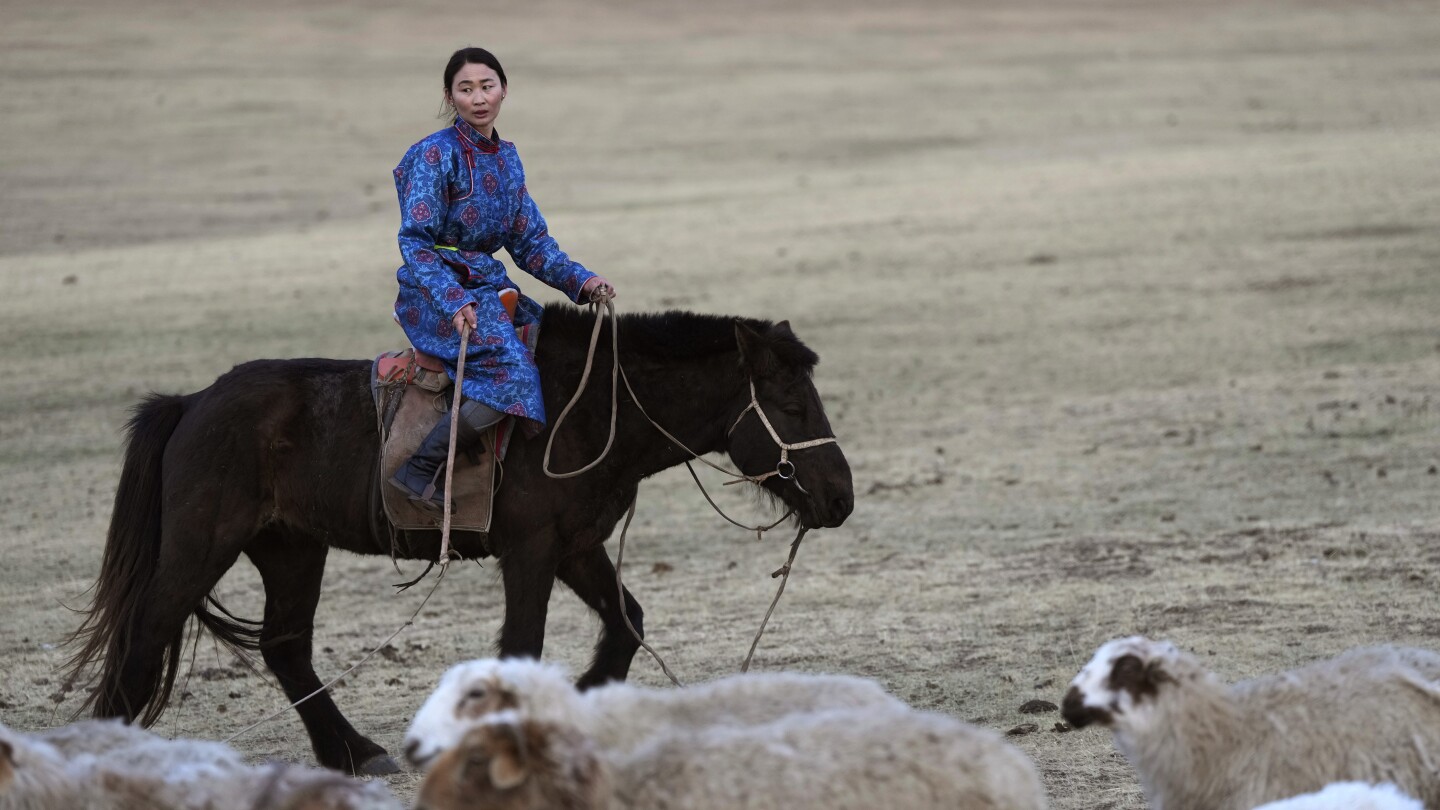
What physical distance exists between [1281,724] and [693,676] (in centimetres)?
319

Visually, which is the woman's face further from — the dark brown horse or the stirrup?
the stirrup

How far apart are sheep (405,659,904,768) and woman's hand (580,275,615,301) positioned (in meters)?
2.05

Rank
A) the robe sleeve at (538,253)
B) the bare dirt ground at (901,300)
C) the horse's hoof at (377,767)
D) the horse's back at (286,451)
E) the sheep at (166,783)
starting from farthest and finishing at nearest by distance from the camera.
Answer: the bare dirt ground at (901,300)
the robe sleeve at (538,253)
the horse's back at (286,451)
the horse's hoof at (377,767)
the sheep at (166,783)

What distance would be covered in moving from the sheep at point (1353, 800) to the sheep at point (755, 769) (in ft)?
2.28

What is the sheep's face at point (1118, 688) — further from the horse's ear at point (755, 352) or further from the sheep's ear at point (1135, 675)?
the horse's ear at point (755, 352)

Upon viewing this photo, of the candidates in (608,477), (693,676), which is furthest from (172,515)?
(693,676)

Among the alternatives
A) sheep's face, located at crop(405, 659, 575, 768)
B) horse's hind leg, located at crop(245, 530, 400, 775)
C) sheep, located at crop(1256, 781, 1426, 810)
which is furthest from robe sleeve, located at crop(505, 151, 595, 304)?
sheep, located at crop(1256, 781, 1426, 810)

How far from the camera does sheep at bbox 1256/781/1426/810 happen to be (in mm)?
4469

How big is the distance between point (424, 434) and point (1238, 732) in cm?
321

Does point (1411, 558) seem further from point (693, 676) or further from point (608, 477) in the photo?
point (608, 477)

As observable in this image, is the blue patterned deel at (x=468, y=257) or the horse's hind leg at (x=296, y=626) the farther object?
the horse's hind leg at (x=296, y=626)

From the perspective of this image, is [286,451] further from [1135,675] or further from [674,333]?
[1135,675]

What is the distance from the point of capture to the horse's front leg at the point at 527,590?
252 inches

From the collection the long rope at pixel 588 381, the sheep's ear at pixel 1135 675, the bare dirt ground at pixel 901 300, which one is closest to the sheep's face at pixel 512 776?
the sheep's ear at pixel 1135 675
